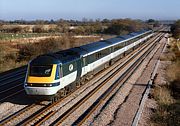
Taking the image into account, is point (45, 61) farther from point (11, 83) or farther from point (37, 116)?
point (11, 83)

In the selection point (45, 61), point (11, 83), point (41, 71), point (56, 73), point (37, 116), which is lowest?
point (11, 83)

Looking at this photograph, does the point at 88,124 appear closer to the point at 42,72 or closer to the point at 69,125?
the point at 69,125

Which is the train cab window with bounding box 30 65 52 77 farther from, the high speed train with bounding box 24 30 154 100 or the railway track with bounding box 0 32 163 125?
the railway track with bounding box 0 32 163 125

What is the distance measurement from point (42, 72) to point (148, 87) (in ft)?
28.2

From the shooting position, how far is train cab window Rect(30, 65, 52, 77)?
16469 millimetres

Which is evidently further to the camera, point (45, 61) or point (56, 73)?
point (45, 61)

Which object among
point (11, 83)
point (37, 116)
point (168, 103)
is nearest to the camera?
point (37, 116)

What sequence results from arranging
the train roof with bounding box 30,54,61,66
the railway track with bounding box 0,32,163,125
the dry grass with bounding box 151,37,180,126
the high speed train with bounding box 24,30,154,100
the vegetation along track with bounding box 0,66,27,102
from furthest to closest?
the vegetation along track with bounding box 0,66,27,102
the train roof with bounding box 30,54,61,66
the high speed train with bounding box 24,30,154,100
the dry grass with bounding box 151,37,180,126
the railway track with bounding box 0,32,163,125

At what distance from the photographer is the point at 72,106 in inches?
667

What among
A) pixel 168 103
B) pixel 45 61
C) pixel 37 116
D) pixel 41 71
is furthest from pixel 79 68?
pixel 37 116

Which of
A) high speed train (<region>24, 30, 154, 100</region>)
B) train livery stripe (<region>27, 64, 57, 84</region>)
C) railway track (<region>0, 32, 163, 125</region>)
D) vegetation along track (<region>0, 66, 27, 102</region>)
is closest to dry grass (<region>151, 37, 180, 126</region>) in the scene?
railway track (<region>0, 32, 163, 125</region>)

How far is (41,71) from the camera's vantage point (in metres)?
16.5

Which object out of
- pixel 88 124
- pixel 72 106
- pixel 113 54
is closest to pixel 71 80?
pixel 72 106

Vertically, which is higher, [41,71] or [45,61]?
[45,61]
